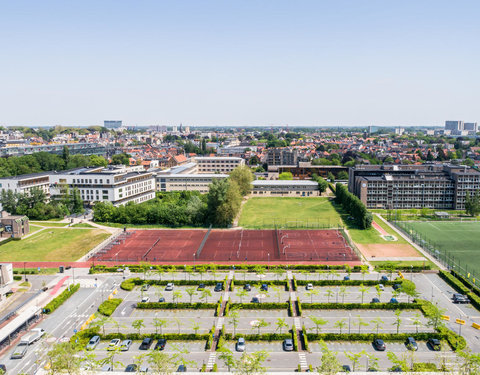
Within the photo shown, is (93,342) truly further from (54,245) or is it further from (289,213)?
(289,213)

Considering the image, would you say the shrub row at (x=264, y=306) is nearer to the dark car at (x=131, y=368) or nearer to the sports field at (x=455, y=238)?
the dark car at (x=131, y=368)

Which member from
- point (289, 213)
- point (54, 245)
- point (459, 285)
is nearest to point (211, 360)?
point (459, 285)

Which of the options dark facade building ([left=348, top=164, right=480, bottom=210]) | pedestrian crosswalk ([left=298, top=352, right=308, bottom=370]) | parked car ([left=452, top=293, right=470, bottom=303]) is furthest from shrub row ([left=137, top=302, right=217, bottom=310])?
dark facade building ([left=348, top=164, right=480, bottom=210])

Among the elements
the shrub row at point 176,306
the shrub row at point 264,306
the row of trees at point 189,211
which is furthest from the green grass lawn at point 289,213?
the shrub row at point 176,306

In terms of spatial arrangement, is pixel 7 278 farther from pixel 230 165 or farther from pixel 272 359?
pixel 230 165

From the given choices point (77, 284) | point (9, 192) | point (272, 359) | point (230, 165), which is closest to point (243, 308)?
point (272, 359)
